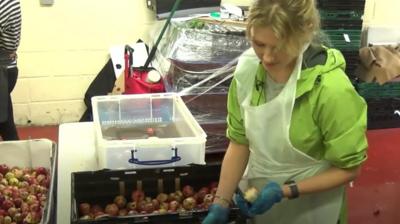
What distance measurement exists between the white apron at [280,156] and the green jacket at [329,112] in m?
0.03

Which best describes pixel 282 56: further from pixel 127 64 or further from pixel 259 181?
pixel 127 64

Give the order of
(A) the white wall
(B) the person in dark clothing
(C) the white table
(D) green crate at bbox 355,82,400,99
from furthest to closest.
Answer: (D) green crate at bbox 355,82,400,99
(A) the white wall
(B) the person in dark clothing
(C) the white table

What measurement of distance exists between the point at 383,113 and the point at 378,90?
23 centimetres

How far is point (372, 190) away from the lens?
125 inches

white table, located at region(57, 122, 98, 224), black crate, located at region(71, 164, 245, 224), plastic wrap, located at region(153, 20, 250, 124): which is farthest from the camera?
plastic wrap, located at region(153, 20, 250, 124)

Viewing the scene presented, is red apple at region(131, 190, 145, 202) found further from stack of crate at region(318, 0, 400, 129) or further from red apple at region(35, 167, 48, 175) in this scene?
stack of crate at region(318, 0, 400, 129)

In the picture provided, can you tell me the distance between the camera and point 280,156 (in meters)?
1.46

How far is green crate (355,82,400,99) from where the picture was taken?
404 cm

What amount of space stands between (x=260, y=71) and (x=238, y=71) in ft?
0.25

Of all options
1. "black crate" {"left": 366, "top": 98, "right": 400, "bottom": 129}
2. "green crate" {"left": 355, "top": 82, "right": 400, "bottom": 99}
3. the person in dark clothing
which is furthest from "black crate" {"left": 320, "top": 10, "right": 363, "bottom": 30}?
the person in dark clothing

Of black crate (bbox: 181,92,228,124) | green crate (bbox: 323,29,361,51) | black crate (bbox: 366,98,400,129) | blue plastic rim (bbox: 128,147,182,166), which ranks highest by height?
blue plastic rim (bbox: 128,147,182,166)

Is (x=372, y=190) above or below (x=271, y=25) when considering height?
below

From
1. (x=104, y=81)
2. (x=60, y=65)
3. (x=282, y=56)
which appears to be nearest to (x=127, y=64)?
(x=104, y=81)

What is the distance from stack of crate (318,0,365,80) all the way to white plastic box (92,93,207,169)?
211 centimetres
